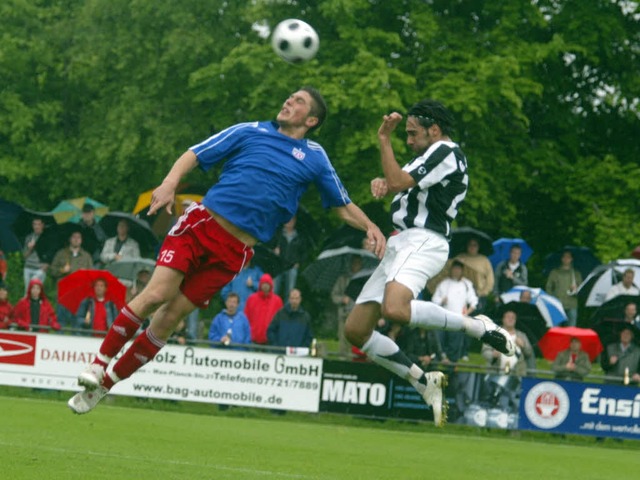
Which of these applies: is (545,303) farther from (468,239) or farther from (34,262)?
(34,262)

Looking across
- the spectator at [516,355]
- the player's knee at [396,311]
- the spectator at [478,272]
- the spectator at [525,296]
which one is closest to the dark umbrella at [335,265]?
the spectator at [478,272]

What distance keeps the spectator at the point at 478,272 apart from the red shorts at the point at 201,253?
1083 cm

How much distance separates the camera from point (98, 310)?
19266mm

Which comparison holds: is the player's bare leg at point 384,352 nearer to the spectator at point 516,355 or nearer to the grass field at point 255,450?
the grass field at point 255,450

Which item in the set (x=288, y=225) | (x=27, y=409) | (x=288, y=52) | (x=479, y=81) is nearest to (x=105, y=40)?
(x=479, y=81)

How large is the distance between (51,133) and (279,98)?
10007 mm

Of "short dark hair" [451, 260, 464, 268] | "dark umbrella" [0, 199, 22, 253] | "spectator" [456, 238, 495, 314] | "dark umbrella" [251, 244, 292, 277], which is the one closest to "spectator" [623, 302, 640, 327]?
"spectator" [456, 238, 495, 314]

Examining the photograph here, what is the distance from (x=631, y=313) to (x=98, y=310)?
26.5 feet

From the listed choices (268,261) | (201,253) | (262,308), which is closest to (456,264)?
(262,308)

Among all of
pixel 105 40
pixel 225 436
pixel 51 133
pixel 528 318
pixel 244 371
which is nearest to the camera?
pixel 225 436

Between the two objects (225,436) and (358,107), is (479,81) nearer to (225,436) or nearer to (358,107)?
(358,107)

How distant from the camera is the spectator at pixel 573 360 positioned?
61.8 ft

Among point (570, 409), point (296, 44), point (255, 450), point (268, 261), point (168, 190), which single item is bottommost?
point (255, 450)

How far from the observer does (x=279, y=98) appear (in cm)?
2962
